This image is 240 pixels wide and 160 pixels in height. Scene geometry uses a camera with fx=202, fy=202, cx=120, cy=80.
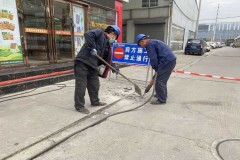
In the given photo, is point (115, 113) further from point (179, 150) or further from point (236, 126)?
point (236, 126)

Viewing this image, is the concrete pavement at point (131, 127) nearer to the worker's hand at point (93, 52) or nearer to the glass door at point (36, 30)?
the worker's hand at point (93, 52)

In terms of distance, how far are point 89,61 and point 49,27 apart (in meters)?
4.21

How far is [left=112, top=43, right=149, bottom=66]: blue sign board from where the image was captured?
6684 millimetres

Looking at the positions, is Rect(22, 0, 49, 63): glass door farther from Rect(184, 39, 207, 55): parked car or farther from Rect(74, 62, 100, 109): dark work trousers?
Rect(184, 39, 207, 55): parked car

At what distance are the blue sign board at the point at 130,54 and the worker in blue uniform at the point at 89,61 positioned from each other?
2557 millimetres

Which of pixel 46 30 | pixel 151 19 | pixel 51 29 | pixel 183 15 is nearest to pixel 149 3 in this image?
pixel 151 19

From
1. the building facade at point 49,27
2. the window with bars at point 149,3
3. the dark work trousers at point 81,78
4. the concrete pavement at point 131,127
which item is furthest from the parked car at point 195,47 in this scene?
the dark work trousers at point 81,78

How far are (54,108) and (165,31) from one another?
700 inches

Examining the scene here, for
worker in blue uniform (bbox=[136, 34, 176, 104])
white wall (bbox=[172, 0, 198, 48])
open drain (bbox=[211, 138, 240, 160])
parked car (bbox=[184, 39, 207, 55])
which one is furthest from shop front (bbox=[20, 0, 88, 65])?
parked car (bbox=[184, 39, 207, 55])

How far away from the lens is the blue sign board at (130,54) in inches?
263

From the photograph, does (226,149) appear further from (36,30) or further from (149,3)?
(149,3)

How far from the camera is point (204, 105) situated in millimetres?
4805

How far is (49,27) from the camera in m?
7.33

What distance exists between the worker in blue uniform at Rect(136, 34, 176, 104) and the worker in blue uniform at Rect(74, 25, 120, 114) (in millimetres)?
Answer: 939
